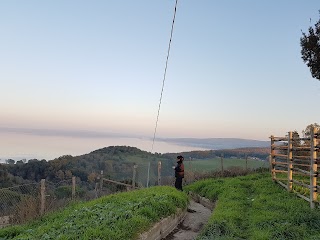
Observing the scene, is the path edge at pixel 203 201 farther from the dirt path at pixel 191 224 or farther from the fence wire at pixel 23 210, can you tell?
the fence wire at pixel 23 210

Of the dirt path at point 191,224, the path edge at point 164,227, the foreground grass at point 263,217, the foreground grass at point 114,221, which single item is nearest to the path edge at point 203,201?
the dirt path at point 191,224

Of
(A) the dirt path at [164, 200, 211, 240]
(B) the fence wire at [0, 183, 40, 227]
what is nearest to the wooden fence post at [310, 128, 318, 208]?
(A) the dirt path at [164, 200, 211, 240]

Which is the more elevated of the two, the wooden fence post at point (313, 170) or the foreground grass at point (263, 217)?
the wooden fence post at point (313, 170)

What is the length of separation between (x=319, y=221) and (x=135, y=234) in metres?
5.11

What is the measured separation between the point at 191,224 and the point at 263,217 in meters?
2.91

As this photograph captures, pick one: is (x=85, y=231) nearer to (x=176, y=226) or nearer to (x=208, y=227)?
(x=208, y=227)

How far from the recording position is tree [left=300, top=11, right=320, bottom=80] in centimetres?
2577

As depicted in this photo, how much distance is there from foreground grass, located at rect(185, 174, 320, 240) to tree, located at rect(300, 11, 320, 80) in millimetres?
12794

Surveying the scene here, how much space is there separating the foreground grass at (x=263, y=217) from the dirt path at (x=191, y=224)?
0.84 meters

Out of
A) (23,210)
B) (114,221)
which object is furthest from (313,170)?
(23,210)

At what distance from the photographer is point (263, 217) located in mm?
11094

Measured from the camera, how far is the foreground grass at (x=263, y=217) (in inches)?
367

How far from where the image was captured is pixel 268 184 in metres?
18.4

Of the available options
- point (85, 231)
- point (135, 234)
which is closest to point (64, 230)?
point (85, 231)
